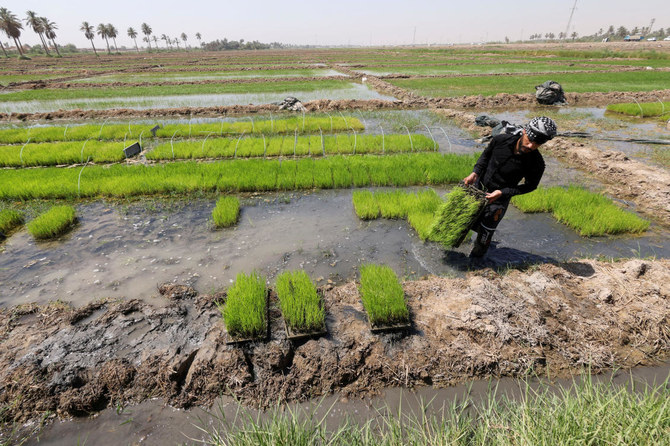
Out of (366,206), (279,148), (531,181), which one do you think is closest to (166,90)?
(279,148)

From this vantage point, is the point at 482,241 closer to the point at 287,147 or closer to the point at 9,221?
the point at 287,147

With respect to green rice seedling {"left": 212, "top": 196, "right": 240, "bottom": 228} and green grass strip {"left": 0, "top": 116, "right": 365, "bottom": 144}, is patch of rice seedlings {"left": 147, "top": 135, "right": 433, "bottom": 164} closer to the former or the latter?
green grass strip {"left": 0, "top": 116, "right": 365, "bottom": 144}

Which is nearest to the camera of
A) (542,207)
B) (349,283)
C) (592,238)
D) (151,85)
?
(349,283)

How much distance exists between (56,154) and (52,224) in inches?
179

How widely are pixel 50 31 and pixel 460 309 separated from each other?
84944mm

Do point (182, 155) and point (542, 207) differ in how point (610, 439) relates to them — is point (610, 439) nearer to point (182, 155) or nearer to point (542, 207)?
point (542, 207)

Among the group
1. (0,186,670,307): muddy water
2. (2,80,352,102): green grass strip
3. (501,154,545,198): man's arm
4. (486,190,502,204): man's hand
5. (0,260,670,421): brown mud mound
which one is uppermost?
(2,80,352,102): green grass strip

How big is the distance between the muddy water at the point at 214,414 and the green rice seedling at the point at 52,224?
343 centimetres

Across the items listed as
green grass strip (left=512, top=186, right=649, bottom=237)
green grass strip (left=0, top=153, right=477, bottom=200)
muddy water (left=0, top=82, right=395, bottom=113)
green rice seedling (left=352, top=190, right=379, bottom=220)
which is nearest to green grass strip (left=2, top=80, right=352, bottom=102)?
muddy water (left=0, top=82, right=395, bottom=113)

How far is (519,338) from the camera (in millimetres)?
2424

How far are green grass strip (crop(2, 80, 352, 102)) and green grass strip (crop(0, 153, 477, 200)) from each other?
1210cm

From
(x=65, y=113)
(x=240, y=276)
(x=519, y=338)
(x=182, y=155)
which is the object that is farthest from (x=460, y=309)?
(x=65, y=113)

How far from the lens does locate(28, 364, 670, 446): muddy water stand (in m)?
1.95

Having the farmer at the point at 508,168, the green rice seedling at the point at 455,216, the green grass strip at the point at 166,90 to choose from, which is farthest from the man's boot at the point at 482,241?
the green grass strip at the point at 166,90
